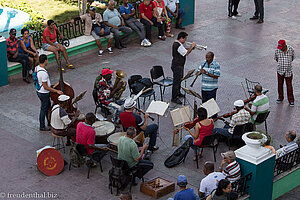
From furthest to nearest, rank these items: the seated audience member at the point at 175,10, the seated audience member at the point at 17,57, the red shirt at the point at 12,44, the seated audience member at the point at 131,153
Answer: the seated audience member at the point at 175,10 → the seated audience member at the point at 17,57 → the red shirt at the point at 12,44 → the seated audience member at the point at 131,153

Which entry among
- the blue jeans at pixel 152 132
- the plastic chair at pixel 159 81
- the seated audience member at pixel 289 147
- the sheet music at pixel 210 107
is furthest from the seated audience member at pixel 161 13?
the seated audience member at pixel 289 147

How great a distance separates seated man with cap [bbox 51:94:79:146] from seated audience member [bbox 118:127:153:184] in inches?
68.6

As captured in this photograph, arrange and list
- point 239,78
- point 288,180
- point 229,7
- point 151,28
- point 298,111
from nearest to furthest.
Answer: point 288,180, point 298,111, point 239,78, point 151,28, point 229,7

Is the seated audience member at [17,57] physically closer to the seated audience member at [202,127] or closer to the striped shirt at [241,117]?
the seated audience member at [202,127]

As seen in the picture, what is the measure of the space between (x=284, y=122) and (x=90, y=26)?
743 cm

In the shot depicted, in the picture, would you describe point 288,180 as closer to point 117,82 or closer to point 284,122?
point 284,122

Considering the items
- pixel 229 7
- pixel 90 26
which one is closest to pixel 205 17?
pixel 229 7

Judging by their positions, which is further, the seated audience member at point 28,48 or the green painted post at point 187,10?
the green painted post at point 187,10

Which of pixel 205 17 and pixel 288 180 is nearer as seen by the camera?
pixel 288 180

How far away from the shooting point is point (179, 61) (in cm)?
1319

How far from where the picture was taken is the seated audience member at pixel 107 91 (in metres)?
12.0

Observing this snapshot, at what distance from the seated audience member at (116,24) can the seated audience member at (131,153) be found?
810 centimetres

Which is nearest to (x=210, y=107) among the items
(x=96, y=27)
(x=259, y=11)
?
(x=96, y=27)

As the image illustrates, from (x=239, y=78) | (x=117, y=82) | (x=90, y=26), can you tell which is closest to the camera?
(x=117, y=82)
